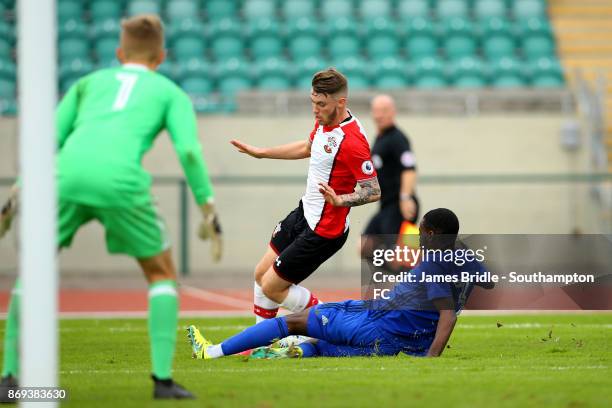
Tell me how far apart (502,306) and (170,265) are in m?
3.10

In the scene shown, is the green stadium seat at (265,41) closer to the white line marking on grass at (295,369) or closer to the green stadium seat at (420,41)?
the green stadium seat at (420,41)

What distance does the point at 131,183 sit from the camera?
5988mm

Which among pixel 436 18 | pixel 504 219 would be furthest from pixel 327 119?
pixel 436 18

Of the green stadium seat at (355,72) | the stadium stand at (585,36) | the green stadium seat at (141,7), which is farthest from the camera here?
the green stadium seat at (141,7)

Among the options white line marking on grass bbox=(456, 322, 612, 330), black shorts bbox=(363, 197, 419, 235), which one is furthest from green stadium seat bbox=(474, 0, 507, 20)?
white line marking on grass bbox=(456, 322, 612, 330)

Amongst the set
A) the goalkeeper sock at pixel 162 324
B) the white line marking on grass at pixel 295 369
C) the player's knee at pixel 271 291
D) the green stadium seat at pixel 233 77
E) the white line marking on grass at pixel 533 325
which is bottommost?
the white line marking on grass at pixel 533 325

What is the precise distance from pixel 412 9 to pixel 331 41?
89.3 inches

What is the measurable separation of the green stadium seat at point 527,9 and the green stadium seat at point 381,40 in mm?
2898

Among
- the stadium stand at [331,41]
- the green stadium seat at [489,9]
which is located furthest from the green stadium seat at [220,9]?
the green stadium seat at [489,9]

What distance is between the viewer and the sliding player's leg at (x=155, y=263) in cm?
599

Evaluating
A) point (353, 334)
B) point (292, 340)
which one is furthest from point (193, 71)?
point (353, 334)

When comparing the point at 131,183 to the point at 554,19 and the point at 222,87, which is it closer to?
the point at 222,87

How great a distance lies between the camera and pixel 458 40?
22531mm

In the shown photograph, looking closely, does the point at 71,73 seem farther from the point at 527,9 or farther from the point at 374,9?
the point at 527,9
